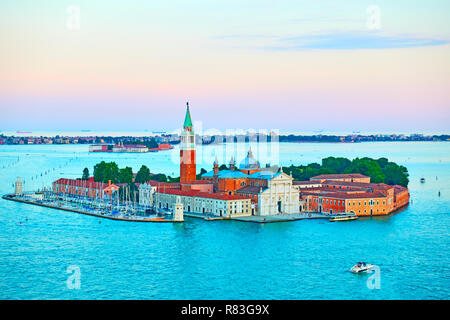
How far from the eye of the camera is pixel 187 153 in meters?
28.8

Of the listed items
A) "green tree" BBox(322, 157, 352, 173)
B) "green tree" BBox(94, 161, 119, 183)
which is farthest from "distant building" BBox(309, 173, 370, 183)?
"green tree" BBox(94, 161, 119, 183)

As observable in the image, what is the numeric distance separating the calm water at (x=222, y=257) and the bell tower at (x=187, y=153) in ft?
17.3

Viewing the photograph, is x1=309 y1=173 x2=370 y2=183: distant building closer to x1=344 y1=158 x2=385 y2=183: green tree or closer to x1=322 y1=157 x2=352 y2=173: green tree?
x1=344 y1=158 x2=385 y2=183: green tree

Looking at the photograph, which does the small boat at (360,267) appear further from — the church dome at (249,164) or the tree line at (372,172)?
the tree line at (372,172)

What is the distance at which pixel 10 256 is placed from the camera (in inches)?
656

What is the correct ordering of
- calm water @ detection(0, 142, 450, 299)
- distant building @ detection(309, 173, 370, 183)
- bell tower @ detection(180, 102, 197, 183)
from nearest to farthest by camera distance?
calm water @ detection(0, 142, 450, 299)
bell tower @ detection(180, 102, 197, 183)
distant building @ detection(309, 173, 370, 183)

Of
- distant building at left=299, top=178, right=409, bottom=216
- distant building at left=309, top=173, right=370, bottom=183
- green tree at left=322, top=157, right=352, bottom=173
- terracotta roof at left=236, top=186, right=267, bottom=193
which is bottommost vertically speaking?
distant building at left=299, top=178, right=409, bottom=216

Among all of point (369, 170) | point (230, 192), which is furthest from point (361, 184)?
point (369, 170)

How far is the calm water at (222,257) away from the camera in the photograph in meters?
13.5

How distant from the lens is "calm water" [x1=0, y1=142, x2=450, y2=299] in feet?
44.2

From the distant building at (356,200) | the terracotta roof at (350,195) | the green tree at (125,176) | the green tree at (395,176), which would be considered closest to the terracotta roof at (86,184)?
the green tree at (125,176)

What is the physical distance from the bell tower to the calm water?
5.27m
